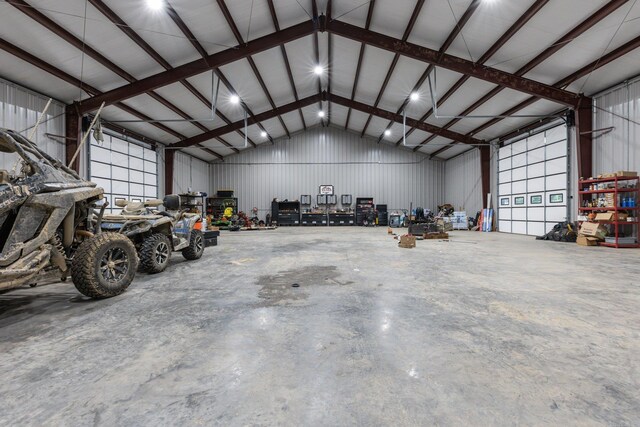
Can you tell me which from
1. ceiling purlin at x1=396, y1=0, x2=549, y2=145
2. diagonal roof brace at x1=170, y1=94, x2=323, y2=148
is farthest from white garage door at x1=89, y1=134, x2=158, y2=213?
ceiling purlin at x1=396, y1=0, x2=549, y2=145

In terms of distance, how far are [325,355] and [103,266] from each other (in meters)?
2.95

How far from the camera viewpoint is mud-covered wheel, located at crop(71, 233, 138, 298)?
2932 mm

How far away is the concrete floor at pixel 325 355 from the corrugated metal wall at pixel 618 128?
24.8 feet

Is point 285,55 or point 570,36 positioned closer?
point 570,36

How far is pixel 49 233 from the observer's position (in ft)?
8.79

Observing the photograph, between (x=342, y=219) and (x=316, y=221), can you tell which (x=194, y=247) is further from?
(x=342, y=219)

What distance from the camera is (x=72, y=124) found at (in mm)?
9734

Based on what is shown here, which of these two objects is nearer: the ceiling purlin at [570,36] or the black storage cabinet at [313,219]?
the ceiling purlin at [570,36]

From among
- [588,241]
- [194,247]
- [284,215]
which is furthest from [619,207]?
[284,215]

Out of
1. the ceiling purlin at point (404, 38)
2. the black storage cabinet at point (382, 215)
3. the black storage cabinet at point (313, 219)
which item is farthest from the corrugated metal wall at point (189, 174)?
the black storage cabinet at point (382, 215)

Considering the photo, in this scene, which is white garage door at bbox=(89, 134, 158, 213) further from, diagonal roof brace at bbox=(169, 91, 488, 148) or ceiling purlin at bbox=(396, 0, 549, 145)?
ceiling purlin at bbox=(396, 0, 549, 145)

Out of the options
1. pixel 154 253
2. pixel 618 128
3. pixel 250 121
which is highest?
pixel 250 121

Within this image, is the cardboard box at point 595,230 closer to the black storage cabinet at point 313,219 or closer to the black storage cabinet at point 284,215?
the black storage cabinet at point 313,219

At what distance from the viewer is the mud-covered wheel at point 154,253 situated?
14.4 ft
